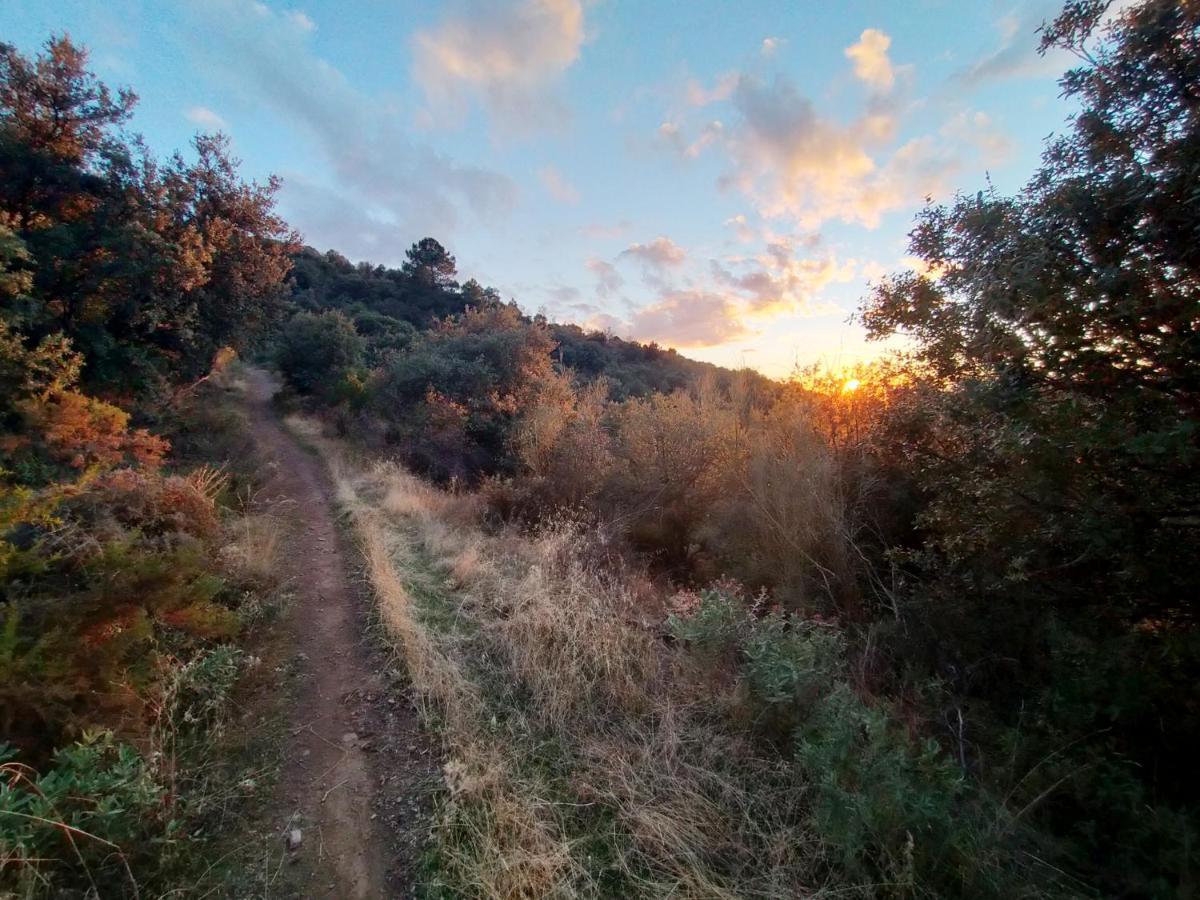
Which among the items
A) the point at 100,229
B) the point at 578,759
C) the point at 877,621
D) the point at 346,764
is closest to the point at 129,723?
the point at 346,764

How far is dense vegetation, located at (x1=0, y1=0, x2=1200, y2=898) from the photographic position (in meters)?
2.62

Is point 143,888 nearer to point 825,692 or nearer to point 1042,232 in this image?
point 825,692

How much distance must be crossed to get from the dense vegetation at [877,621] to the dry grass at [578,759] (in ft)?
0.08

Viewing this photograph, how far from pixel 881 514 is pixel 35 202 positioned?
17935 mm

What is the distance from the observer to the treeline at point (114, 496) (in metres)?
2.66

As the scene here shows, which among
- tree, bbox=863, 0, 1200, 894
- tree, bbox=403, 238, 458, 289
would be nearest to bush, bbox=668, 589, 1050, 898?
tree, bbox=863, 0, 1200, 894

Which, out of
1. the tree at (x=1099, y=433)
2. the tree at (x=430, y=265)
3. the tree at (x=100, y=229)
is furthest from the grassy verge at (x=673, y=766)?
the tree at (x=430, y=265)

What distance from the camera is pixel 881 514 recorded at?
6324mm

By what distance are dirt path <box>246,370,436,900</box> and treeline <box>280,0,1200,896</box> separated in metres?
2.48

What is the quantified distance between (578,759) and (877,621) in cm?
364

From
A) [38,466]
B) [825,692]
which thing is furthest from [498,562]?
[38,466]

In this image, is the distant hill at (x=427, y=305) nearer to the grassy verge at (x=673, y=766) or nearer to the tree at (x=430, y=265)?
the tree at (x=430, y=265)

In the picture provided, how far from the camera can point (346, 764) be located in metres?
3.56

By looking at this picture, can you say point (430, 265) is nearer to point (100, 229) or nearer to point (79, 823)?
point (100, 229)
